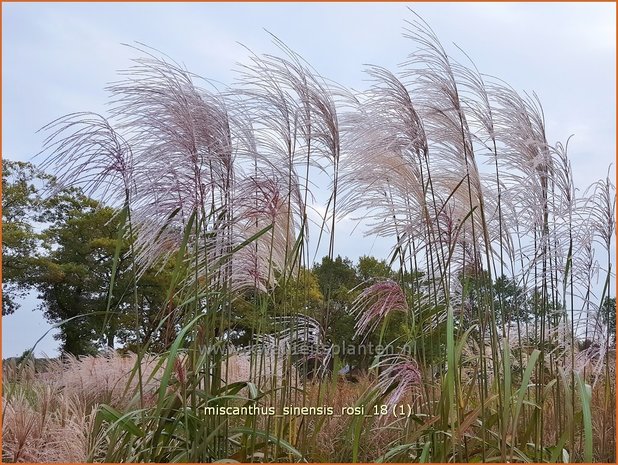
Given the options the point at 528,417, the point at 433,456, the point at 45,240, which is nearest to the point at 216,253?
the point at 433,456

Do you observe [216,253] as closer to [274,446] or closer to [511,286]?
[274,446]

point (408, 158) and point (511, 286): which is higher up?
point (408, 158)

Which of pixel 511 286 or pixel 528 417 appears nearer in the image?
pixel 528 417

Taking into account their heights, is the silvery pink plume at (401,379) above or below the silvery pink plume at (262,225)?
below

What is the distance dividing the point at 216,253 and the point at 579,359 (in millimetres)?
1652

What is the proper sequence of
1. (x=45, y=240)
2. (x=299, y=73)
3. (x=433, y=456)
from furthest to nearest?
1. (x=45, y=240)
2. (x=299, y=73)
3. (x=433, y=456)

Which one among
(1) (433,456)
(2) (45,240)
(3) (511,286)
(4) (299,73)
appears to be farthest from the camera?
(2) (45,240)

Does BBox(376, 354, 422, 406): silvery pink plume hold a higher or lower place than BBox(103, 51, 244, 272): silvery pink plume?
lower

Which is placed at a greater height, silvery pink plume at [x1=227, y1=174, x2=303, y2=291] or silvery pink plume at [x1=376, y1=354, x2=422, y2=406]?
silvery pink plume at [x1=227, y1=174, x2=303, y2=291]

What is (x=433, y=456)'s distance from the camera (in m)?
2.42

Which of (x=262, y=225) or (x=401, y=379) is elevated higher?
(x=262, y=225)

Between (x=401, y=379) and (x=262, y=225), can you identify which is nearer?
(x=401, y=379)

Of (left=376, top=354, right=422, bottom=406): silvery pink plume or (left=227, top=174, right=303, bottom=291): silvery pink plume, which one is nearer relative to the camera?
(left=376, top=354, right=422, bottom=406): silvery pink plume

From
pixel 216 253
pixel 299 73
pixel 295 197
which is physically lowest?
pixel 216 253
